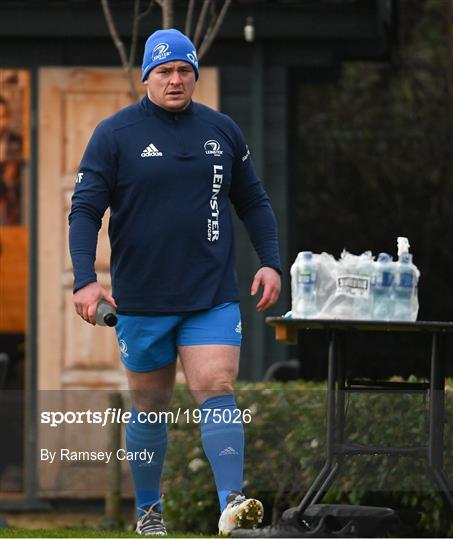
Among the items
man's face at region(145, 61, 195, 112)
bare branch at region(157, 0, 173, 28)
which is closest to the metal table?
man's face at region(145, 61, 195, 112)

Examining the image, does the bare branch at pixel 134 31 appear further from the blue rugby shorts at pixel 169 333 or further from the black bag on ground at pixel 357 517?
the black bag on ground at pixel 357 517

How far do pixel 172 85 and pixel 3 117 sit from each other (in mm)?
5884

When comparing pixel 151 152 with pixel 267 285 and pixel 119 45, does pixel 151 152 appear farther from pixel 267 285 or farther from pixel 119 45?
pixel 119 45

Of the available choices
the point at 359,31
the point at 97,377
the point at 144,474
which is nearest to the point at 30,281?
the point at 97,377

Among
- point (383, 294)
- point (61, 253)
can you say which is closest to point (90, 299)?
point (383, 294)

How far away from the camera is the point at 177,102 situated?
6438 mm

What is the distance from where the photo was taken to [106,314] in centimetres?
608

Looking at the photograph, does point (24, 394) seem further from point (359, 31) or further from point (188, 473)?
point (359, 31)

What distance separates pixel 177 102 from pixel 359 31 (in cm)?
435

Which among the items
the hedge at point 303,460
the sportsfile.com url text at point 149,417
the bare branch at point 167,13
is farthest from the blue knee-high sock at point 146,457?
the bare branch at point 167,13

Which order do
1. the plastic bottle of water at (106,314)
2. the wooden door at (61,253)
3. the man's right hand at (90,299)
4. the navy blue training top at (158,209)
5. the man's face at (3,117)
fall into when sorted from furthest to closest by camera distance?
the man's face at (3,117)
the wooden door at (61,253)
the navy blue training top at (158,209)
the man's right hand at (90,299)
the plastic bottle of water at (106,314)

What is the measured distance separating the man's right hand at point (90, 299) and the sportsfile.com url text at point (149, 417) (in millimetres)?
580

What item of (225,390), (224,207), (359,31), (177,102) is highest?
(359,31)

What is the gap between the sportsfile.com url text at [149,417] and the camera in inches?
250
